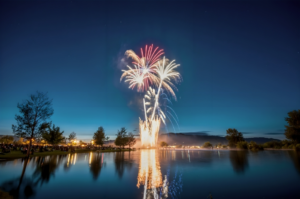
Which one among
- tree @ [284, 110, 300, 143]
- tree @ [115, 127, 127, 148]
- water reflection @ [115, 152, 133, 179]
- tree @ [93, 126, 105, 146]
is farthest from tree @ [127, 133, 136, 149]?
tree @ [284, 110, 300, 143]

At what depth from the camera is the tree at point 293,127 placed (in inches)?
2586

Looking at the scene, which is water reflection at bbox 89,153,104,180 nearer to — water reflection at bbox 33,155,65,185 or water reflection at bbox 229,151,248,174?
water reflection at bbox 33,155,65,185

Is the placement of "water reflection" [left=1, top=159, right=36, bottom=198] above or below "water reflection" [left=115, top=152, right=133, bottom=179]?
above

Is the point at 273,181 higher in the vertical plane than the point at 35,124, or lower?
lower

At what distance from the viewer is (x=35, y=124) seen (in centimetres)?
2642

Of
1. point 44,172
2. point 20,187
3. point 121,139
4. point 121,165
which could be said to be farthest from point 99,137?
point 20,187

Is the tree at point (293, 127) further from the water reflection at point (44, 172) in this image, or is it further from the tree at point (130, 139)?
the water reflection at point (44, 172)

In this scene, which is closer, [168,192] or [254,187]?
[168,192]

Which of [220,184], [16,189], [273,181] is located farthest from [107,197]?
[273,181]

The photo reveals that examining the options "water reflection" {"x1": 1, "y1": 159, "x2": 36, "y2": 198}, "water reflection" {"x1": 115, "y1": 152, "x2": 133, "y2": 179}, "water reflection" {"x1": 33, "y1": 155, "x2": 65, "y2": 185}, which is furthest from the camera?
"water reflection" {"x1": 115, "y1": 152, "x2": 133, "y2": 179}

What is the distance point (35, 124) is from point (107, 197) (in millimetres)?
24121

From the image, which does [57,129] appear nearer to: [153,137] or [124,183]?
[153,137]

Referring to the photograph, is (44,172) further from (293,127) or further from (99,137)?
(293,127)

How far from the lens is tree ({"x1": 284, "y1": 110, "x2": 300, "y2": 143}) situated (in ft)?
216
